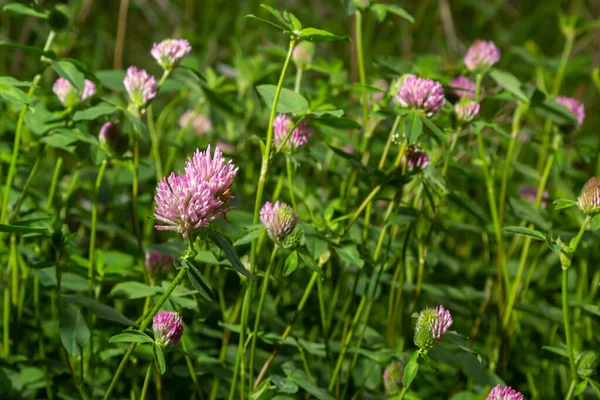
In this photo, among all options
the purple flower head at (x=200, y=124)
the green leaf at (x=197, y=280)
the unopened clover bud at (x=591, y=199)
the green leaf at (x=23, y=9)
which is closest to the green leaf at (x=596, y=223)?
the unopened clover bud at (x=591, y=199)

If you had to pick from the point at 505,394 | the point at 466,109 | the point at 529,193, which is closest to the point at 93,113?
the point at 466,109

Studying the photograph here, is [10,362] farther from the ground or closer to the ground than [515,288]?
closer to the ground

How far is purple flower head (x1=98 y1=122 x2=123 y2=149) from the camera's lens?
3.50ft

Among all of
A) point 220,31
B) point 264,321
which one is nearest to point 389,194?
point 264,321

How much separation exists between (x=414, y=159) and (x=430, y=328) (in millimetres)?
284

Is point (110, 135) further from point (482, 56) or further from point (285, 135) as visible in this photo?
point (482, 56)

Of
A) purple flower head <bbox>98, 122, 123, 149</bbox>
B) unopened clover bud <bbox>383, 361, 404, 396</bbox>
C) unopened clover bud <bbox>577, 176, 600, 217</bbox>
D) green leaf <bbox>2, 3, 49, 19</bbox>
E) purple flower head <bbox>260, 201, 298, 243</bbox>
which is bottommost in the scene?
unopened clover bud <bbox>383, 361, 404, 396</bbox>

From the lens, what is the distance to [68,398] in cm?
100

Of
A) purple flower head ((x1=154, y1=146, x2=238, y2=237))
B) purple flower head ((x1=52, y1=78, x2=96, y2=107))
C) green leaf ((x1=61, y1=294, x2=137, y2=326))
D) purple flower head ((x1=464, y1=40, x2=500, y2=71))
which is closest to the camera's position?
purple flower head ((x1=154, y1=146, x2=238, y2=237))

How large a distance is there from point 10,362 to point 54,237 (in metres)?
0.24

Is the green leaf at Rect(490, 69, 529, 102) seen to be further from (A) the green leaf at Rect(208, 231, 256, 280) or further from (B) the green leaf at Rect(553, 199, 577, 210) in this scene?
(A) the green leaf at Rect(208, 231, 256, 280)

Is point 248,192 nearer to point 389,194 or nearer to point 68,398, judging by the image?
point 389,194

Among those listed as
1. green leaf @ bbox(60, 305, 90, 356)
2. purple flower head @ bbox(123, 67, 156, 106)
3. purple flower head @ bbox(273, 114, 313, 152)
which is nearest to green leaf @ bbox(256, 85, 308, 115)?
purple flower head @ bbox(273, 114, 313, 152)

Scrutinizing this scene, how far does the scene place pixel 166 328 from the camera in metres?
0.81
